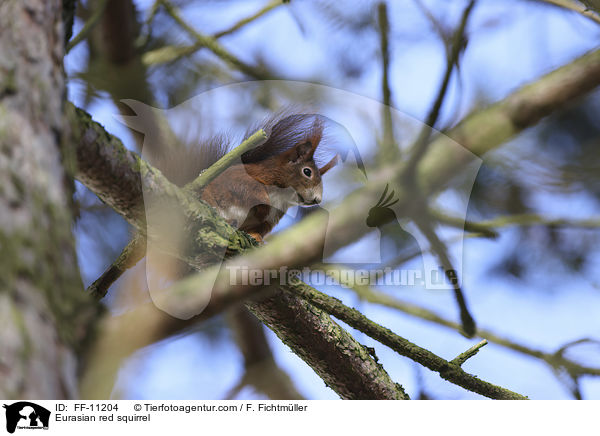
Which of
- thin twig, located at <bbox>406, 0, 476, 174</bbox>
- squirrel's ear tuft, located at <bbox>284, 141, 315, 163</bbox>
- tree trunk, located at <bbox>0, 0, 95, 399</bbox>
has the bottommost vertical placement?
tree trunk, located at <bbox>0, 0, 95, 399</bbox>

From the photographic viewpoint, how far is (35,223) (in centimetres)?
27

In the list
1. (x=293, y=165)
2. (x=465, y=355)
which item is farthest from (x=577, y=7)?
(x=293, y=165)

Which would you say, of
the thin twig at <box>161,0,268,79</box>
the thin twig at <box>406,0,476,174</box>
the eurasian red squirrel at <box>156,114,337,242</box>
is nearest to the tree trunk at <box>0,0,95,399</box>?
the thin twig at <box>406,0,476,174</box>

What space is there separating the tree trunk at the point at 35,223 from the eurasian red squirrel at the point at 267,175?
0.53 m

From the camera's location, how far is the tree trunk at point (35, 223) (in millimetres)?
238

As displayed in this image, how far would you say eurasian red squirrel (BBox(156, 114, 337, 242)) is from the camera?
2.84 ft

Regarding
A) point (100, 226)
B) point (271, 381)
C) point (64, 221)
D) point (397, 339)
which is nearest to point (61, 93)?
point (64, 221)

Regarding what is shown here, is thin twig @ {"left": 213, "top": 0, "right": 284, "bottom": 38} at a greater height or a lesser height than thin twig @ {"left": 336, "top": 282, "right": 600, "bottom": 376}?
greater

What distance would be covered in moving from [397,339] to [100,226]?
0.61m

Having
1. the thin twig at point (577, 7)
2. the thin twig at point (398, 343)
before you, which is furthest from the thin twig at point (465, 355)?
the thin twig at point (577, 7)

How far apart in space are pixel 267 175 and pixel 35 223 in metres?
0.76

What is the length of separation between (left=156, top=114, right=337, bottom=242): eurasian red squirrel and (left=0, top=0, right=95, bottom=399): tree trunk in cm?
53

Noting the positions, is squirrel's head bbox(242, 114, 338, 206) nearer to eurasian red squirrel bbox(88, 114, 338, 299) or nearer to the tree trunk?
eurasian red squirrel bbox(88, 114, 338, 299)

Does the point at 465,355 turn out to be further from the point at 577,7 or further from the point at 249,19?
the point at 249,19
